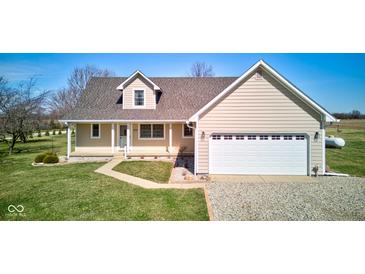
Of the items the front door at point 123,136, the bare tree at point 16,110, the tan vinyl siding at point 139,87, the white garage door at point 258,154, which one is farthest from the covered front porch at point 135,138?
the bare tree at point 16,110

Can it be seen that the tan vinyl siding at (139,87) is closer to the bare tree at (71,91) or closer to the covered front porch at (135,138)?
the covered front porch at (135,138)

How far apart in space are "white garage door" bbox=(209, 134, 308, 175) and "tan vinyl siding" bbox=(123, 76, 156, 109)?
6.83 metres

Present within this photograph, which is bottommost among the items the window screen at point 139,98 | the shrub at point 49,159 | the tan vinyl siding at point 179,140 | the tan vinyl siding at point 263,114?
the shrub at point 49,159

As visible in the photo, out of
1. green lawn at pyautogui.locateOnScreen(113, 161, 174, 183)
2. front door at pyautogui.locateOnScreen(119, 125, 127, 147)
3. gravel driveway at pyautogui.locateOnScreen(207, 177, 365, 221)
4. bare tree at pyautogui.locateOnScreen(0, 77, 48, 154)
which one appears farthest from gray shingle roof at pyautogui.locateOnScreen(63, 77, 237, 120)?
gravel driveway at pyautogui.locateOnScreen(207, 177, 365, 221)

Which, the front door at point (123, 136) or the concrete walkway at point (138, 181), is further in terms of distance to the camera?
the front door at point (123, 136)

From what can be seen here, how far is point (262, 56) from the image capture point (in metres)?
9.23

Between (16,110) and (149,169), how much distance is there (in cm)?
1542

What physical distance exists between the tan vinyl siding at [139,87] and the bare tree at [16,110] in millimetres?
9873

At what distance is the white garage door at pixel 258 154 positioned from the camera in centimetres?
1024

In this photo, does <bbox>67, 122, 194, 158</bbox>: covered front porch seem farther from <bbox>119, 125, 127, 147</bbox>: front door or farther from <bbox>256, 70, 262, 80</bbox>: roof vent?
<bbox>256, 70, 262, 80</bbox>: roof vent

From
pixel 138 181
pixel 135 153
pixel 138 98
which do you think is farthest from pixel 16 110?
pixel 138 181

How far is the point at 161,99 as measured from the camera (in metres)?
16.3
